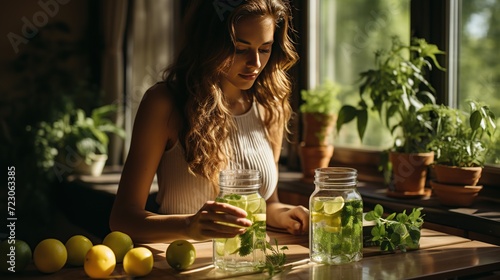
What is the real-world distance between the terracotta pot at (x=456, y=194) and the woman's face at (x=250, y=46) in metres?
0.75

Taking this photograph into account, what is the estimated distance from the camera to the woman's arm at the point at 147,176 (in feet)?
5.37

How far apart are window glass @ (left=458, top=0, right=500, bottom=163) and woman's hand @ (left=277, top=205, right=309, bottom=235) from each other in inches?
30.4

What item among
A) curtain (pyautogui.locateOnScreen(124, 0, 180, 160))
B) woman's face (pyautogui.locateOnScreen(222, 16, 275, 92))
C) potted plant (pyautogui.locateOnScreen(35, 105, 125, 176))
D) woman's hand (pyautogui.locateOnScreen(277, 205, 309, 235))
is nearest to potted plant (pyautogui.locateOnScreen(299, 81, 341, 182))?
woman's hand (pyautogui.locateOnScreen(277, 205, 309, 235))

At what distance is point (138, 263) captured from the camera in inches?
54.2

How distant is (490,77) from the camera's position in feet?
7.44

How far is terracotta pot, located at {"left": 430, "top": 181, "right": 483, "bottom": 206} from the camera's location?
6.58 feet

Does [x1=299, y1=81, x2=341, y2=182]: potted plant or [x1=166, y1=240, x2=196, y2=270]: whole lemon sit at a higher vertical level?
[x1=299, y1=81, x2=341, y2=182]: potted plant

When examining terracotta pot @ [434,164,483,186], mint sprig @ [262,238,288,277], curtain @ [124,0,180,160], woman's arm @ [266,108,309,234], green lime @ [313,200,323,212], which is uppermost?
curtain @ [124,0,180,160]

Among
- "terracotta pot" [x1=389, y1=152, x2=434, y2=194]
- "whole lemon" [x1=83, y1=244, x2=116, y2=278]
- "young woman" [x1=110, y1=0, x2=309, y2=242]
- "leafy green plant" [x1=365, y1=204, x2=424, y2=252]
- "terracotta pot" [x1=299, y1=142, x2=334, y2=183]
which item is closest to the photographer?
"whole lemon" [x1=83, y1=244, x2=116, y2=278]

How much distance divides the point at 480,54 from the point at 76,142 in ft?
8.23

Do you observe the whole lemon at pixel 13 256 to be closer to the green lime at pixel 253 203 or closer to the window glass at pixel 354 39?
the green lime at pixel 253 203

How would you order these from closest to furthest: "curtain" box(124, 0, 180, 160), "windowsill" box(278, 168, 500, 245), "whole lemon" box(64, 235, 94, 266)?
1. "whole lemon" box(64, 235, 94, 266)
2. "windowsill" box(278, 168, 500, 245)
3. "curtain" box(124, 0, 180, 160)

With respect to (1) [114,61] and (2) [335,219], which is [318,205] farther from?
(1) [114,61]

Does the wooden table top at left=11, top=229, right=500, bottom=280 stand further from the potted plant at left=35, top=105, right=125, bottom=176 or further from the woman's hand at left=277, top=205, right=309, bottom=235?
the potted plant at left=35, top=105, right=125, bottom=176
